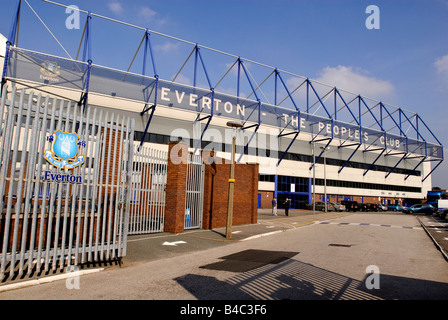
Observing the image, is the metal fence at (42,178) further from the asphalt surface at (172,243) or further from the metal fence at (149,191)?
the metal fence at (149,191)

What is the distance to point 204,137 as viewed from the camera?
36.1 metres

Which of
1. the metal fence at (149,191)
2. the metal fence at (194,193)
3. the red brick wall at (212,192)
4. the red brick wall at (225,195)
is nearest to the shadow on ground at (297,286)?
the metal fence at (149,191)

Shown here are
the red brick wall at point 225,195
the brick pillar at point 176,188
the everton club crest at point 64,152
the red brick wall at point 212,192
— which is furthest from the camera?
the red brick wall at point 225,195

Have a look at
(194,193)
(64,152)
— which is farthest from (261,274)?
(194,193)

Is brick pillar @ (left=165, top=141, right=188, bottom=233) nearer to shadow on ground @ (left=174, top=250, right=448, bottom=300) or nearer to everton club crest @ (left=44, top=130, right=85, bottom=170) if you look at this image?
shadow on ground @ (left=174, top=250, right=448, bottom=300)

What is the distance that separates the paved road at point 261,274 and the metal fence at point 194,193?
3.62 metres

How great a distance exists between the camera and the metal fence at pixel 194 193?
15.0m

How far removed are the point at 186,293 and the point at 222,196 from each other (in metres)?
11.2

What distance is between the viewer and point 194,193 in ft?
50.2

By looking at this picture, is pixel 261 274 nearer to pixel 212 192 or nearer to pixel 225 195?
pixel 212 192

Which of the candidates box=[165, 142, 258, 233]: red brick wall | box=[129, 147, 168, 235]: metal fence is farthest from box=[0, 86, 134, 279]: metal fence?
box=[165, 142, 258, 233]: red brick wall

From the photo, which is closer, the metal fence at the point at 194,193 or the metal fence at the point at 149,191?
the metal fence at the point at 149,191

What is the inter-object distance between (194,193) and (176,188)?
71.8 inches

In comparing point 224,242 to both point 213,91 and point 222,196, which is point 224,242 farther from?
point 213,91
